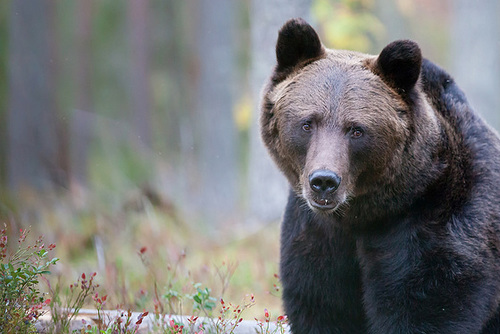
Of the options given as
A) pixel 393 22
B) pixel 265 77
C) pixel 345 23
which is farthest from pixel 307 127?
pixel 393 22

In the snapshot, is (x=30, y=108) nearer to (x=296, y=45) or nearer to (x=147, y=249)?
(x=147, y=249)

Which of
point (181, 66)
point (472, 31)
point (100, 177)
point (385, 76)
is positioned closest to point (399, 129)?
point (385, 76)

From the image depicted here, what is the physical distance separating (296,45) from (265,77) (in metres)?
5.96

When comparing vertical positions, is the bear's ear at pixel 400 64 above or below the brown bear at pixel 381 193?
above

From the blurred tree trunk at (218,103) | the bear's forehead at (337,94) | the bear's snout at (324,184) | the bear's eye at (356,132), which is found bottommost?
the blurred tree trunk at (218,103)

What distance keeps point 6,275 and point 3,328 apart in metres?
→ 0.30

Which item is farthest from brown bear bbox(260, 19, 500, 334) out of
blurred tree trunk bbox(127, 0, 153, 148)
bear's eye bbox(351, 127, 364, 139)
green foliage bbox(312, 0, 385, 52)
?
blurred tree trunk bbox(127, 0, 153, 148)

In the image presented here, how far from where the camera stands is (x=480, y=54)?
15.1m

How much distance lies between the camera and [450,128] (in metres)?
4.22

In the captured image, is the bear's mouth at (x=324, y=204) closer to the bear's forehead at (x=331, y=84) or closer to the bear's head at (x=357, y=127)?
the bear's head at (x=357, y=127)

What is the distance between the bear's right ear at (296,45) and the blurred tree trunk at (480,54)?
37.2 ft

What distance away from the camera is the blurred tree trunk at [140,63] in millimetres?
24844

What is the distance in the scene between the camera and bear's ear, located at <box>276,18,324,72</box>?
4.17 metres

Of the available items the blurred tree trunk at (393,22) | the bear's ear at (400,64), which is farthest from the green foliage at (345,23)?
the blurred tree trunk at (393,22)
